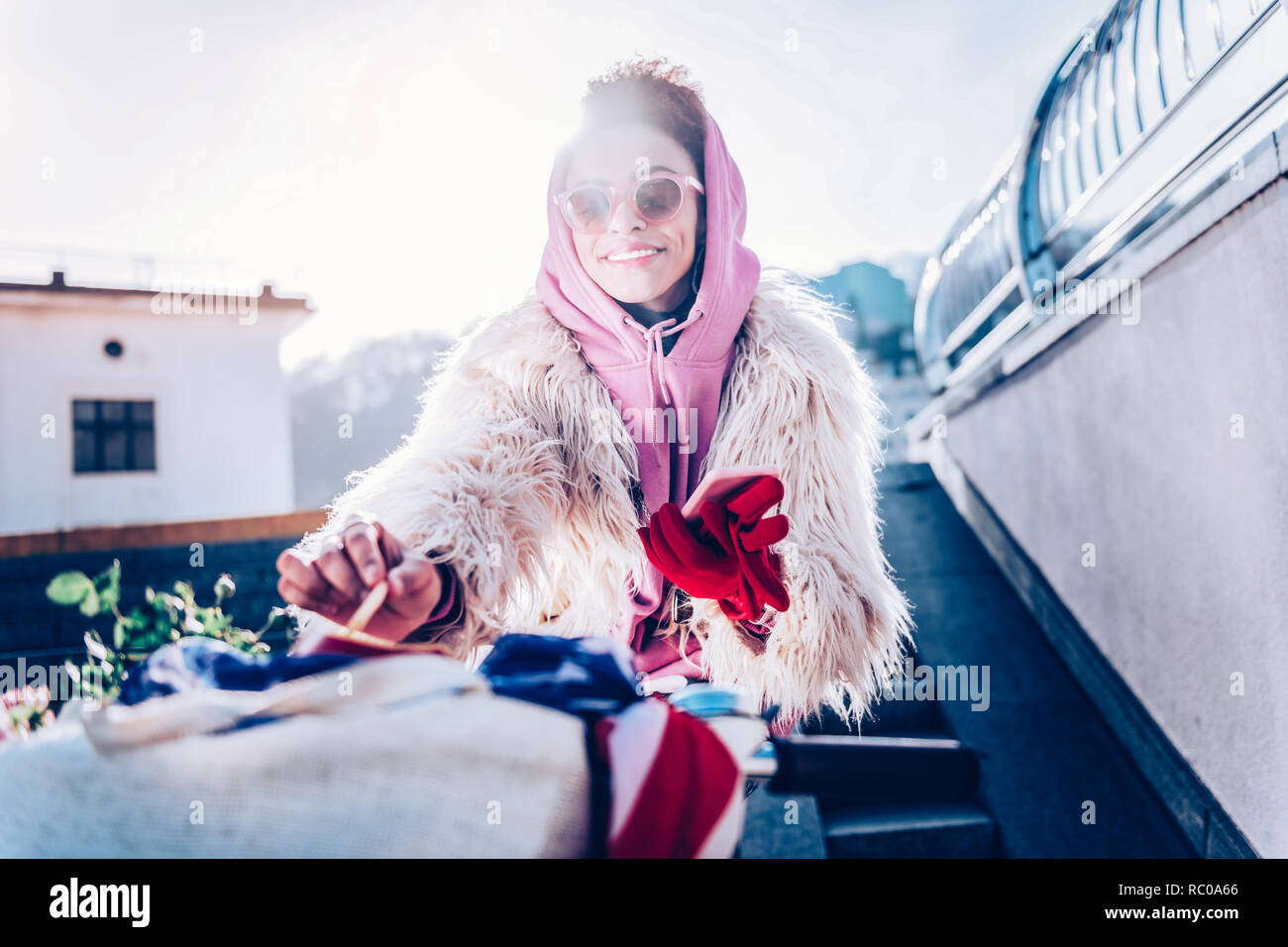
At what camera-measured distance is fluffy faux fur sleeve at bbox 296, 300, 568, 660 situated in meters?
1.02

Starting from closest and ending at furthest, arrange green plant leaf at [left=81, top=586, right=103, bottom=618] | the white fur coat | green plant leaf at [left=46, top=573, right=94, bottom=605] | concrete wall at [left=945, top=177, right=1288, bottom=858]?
the white fur coat
concrete wall at [left=945, top=177, right=1288, bottom=858]
green plant leaf at [left=46, top=573, right=94, bottom=605]
green plant leaf at [left=81, top=586, right=103, bottom=618]

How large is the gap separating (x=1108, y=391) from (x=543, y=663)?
173 cm

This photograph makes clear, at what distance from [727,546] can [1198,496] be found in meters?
1.18

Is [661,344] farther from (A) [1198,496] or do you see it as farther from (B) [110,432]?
(B) [110,432]

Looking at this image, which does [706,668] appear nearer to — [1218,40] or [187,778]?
[187,778]

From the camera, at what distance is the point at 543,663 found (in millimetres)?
809

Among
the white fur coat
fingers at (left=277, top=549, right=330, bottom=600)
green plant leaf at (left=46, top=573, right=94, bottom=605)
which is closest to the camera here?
fingers at (left=277, top=549, right=330, bottom=600)

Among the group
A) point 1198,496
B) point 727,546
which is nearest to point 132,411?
point 727,546

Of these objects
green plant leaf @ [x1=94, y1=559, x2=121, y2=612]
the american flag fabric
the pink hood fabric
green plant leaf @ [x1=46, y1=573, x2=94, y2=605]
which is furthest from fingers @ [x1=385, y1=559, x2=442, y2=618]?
green plant leaf @ [x1=94, y1=559, x2=121, y2=612]

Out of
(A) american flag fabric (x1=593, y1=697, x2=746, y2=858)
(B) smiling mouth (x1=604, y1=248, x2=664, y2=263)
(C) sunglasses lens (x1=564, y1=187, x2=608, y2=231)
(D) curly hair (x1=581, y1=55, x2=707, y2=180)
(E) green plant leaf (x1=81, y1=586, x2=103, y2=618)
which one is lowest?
(A) american flag fabric (x1=593, y1=697, x2=746, y2=858)

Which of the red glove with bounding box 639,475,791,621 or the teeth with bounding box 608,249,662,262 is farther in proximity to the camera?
the teeth with bounding box 608,249,662,262

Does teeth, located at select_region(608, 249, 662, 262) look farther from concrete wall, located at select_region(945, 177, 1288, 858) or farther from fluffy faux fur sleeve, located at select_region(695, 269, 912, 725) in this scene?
concrete wall, located at select_region(945, 177, 1288, 858)

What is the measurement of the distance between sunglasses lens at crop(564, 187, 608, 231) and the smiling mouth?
0.17 feet

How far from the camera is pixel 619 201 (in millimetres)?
1226
